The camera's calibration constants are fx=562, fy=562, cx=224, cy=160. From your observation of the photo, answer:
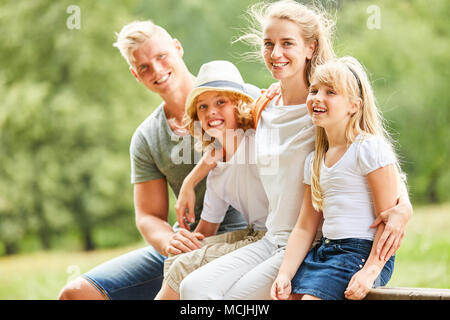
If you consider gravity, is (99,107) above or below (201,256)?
above

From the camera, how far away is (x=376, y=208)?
1.27 meters

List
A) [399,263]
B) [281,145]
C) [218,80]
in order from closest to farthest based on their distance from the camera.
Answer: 1. [281,145]
2. [218,80]
3. [399,263]

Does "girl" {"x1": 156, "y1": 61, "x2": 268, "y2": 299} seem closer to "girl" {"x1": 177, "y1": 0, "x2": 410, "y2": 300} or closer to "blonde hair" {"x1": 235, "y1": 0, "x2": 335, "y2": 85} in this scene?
"girl" {"x1": 177, "y1": 0, "x2": 410, "y2": 300}

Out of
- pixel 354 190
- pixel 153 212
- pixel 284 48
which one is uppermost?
pixel 284 48

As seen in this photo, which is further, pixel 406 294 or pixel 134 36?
pixel 134 36

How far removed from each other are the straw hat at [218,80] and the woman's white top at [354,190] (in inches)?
15.9

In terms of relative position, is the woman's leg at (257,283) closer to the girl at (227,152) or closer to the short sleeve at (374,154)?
the girl at (227,152)

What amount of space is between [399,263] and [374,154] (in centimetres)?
369

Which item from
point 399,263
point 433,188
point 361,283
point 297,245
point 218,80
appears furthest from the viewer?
point 433,188

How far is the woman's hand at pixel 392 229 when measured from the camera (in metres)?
1.23

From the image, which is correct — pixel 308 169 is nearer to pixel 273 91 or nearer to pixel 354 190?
pixel 354 190

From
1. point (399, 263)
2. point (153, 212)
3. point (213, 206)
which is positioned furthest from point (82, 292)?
point (399, 263)
